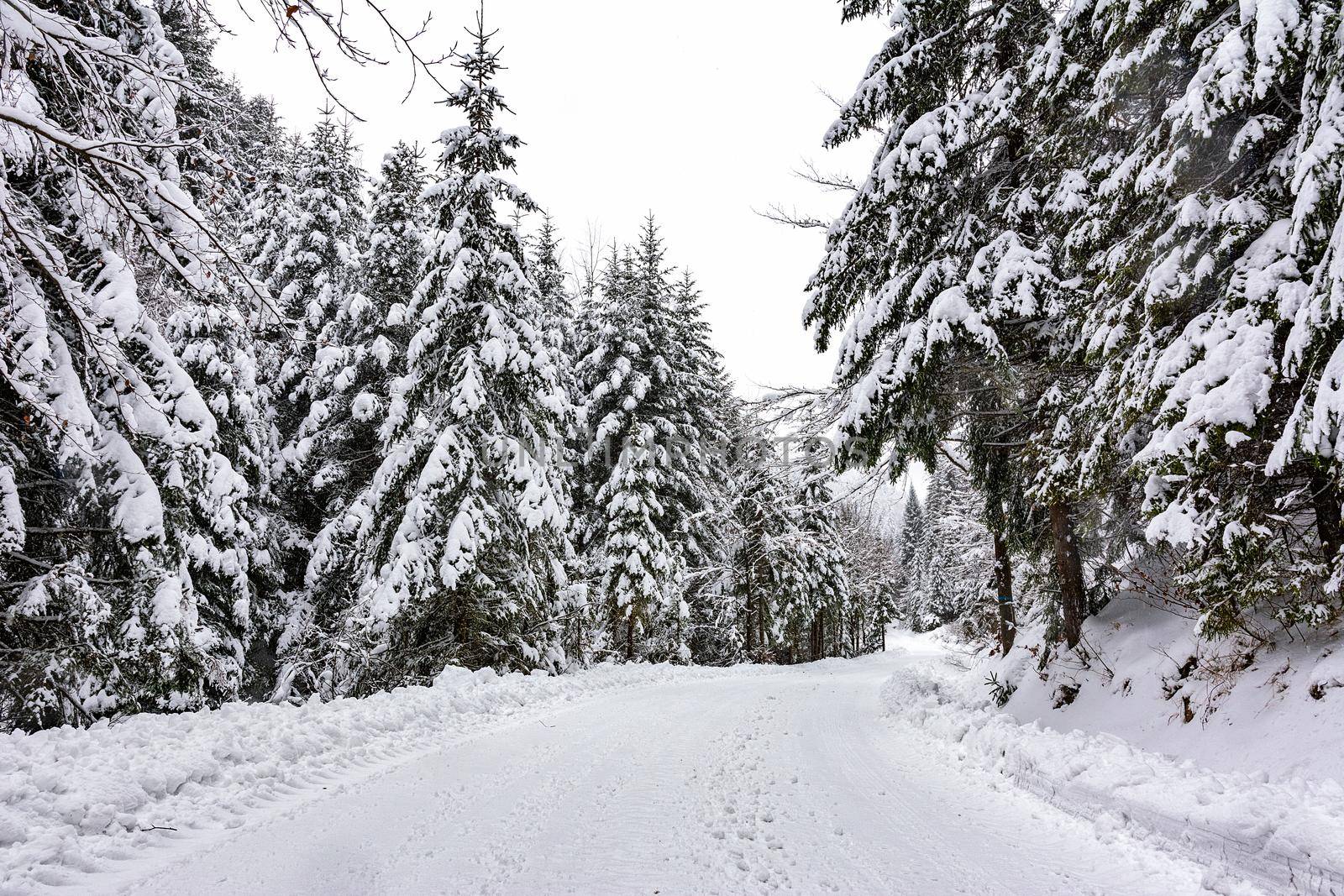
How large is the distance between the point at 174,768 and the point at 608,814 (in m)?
3.40

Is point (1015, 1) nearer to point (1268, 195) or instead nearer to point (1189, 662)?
point (1268, 195)

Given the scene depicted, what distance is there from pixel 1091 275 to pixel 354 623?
43.6 feet

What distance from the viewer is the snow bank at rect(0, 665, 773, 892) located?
12.2ft

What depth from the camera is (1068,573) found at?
8.54 metres

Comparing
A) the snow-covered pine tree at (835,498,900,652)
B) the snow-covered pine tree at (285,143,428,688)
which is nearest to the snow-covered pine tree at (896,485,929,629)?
the snow-covered pine tree at (835,498,900,652)

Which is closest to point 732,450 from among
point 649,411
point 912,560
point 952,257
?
point 952,257

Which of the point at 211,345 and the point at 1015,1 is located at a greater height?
the point at 1015,1

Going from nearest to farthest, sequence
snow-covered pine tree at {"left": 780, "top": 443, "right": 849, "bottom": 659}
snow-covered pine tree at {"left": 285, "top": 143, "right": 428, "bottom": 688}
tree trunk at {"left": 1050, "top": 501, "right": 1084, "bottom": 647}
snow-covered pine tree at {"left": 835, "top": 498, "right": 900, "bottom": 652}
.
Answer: tree trunk at {"left": 1050, "top": 501, "right": 1084, "bottom": 647} < snow-covered pine tree at {"left": 285, "top": 143, "right": 428, "bottom": 688} < snow-covered pine tree at {"left": 780, "top": 443, "right": 849, "bottom": 659} < snow-covered pine tree at {"left": 835, "top": 498, "right": 900, "bottom": 652}

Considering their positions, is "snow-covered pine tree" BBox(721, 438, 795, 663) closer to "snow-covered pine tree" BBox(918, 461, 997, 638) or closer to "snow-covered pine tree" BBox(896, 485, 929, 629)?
"snow-covered pine tree" BBox(918, 461, 997, 638)

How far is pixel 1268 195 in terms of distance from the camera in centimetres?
507

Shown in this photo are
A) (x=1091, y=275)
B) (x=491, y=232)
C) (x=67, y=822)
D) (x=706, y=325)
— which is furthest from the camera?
(x=706, y=325)

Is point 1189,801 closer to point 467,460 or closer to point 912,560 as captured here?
point 467,460

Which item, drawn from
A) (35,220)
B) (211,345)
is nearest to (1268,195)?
(35,220)

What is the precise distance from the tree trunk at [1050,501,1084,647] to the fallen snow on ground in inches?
74.1
